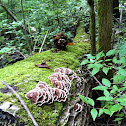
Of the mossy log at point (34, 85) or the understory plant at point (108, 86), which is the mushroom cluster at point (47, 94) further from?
the understory plant at point (108, 86)

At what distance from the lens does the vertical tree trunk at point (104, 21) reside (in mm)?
2547

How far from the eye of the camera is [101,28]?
2.75 m

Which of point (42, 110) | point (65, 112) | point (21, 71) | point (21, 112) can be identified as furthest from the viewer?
point (21, 71)

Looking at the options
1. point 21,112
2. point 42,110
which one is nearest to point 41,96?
point 42,110

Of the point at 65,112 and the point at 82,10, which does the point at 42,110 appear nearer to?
the point at 65,112

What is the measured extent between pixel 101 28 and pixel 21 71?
216 centimetres

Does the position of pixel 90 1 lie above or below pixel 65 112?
above

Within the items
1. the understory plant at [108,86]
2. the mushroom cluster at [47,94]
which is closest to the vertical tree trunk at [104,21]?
the understory plant at [108,86]

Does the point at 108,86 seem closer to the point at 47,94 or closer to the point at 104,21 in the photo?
the point at 47,94

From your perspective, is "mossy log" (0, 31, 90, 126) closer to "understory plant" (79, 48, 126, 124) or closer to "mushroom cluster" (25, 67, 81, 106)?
"mushroom cluster" (25, 67, 81, 106)

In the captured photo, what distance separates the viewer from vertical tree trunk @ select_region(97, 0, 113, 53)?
255 cm

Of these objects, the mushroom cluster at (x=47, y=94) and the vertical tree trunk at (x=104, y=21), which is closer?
the mushroom cluster at (x=47, y=94)

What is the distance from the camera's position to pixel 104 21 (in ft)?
8.71

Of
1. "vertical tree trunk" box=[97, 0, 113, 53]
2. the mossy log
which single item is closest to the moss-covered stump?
the mossy log
